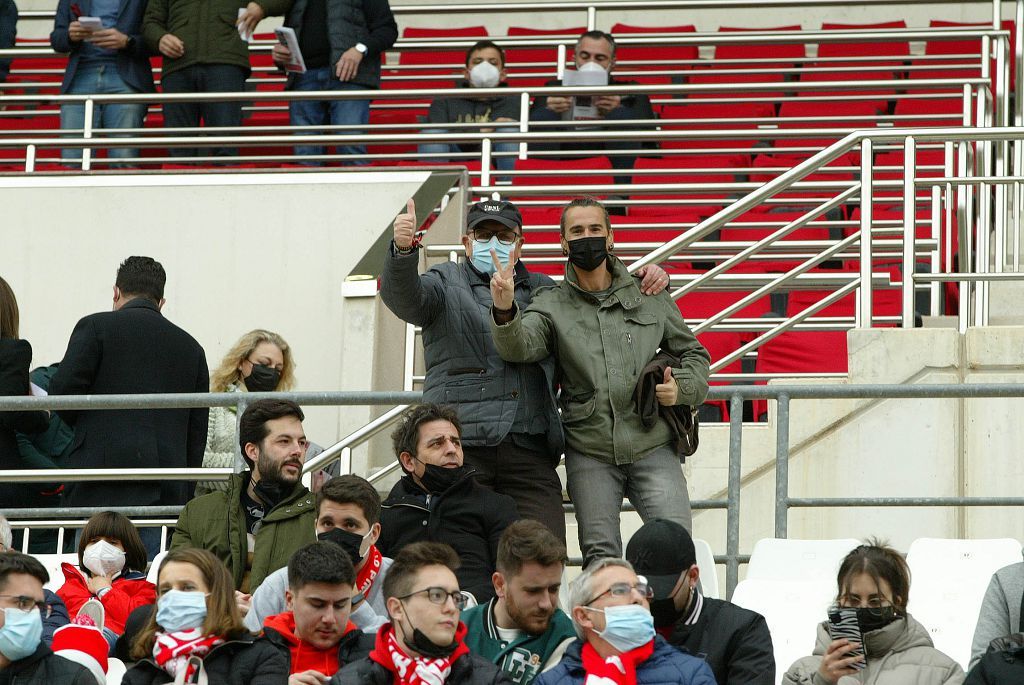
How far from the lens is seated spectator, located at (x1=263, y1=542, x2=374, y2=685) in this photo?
5.59 metres

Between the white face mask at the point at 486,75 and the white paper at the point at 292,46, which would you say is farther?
the white face mask at the point at 486,75

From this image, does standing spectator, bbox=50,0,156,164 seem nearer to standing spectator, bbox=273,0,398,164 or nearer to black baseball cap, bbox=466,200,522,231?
standing spectator, bbox=273,0,398,164

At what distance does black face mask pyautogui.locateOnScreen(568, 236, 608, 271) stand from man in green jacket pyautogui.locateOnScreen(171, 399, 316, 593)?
3.90 feet

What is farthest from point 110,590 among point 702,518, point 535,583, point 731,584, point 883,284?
point 883,284

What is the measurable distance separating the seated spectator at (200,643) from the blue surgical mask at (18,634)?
295 mm

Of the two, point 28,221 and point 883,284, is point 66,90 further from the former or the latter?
point 883,284

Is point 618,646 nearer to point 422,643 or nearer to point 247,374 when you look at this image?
point 422,643

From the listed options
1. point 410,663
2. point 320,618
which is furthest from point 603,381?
point 410,663

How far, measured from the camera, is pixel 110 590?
6.71 metres

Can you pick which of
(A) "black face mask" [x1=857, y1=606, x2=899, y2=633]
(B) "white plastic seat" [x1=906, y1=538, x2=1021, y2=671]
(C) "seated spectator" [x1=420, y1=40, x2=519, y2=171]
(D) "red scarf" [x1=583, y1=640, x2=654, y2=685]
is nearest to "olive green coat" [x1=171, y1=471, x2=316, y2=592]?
(D) "red scarf" [x1=583, y1=640, x2=654, y2=685]

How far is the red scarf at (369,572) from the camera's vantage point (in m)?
6.10

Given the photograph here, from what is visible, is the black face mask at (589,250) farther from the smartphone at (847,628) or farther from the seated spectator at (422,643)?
the smartphone at (847,628)

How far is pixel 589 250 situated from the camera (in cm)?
667

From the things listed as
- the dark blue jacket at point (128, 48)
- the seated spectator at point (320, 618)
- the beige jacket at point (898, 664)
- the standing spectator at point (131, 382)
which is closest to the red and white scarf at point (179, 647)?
the seated spectator at point (320, 618)
